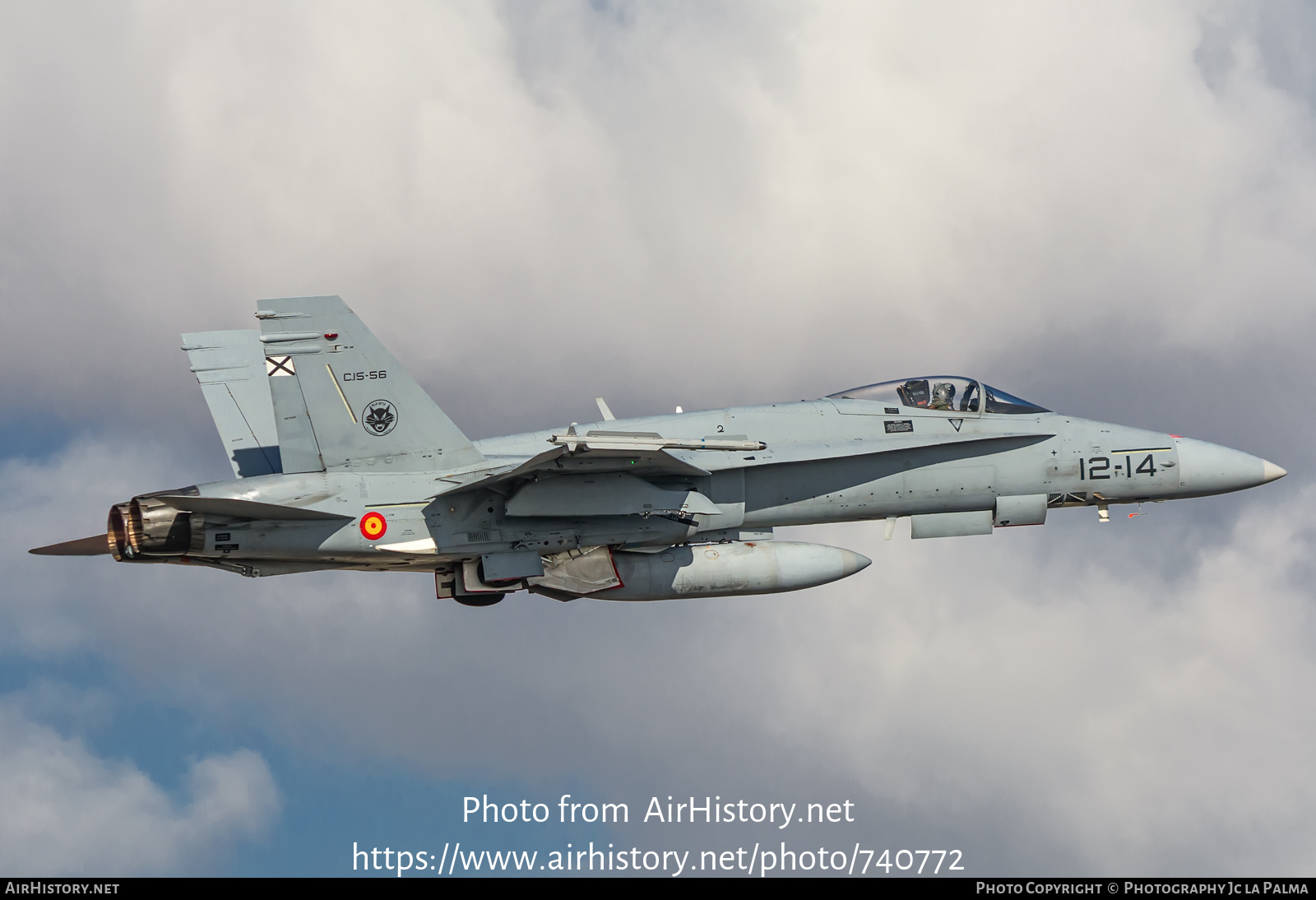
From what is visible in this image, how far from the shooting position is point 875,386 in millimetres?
23578

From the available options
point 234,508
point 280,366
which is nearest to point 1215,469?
point 280,366

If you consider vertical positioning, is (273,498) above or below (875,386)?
below

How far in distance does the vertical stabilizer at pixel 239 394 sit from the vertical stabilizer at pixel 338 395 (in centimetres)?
313

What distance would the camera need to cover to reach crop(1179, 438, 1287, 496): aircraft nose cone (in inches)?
946

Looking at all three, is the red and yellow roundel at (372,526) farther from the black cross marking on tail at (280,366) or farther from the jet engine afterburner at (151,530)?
the black cross marking on tail at (280,366)

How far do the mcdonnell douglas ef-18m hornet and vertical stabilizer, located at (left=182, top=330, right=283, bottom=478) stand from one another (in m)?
0.03

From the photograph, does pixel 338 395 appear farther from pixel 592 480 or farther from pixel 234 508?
pixel 592 480

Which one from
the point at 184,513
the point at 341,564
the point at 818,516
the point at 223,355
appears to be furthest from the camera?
the point at 223,355

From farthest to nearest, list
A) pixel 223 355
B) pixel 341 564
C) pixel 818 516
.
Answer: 1. pixel 223 355
2. pixel 818 516
3. pixel 341 564

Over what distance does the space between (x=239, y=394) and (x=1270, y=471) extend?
1780 cm

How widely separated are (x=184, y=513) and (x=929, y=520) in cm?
1174

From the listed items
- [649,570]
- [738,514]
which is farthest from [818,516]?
[649,570]

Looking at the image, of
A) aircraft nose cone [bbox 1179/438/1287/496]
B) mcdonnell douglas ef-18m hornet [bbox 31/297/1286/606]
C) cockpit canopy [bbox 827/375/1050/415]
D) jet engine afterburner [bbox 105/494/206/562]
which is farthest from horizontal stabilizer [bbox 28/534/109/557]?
aircraft nose cone [bbox 1179/438/1287/496]

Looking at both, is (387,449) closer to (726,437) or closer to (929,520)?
(726,437)
